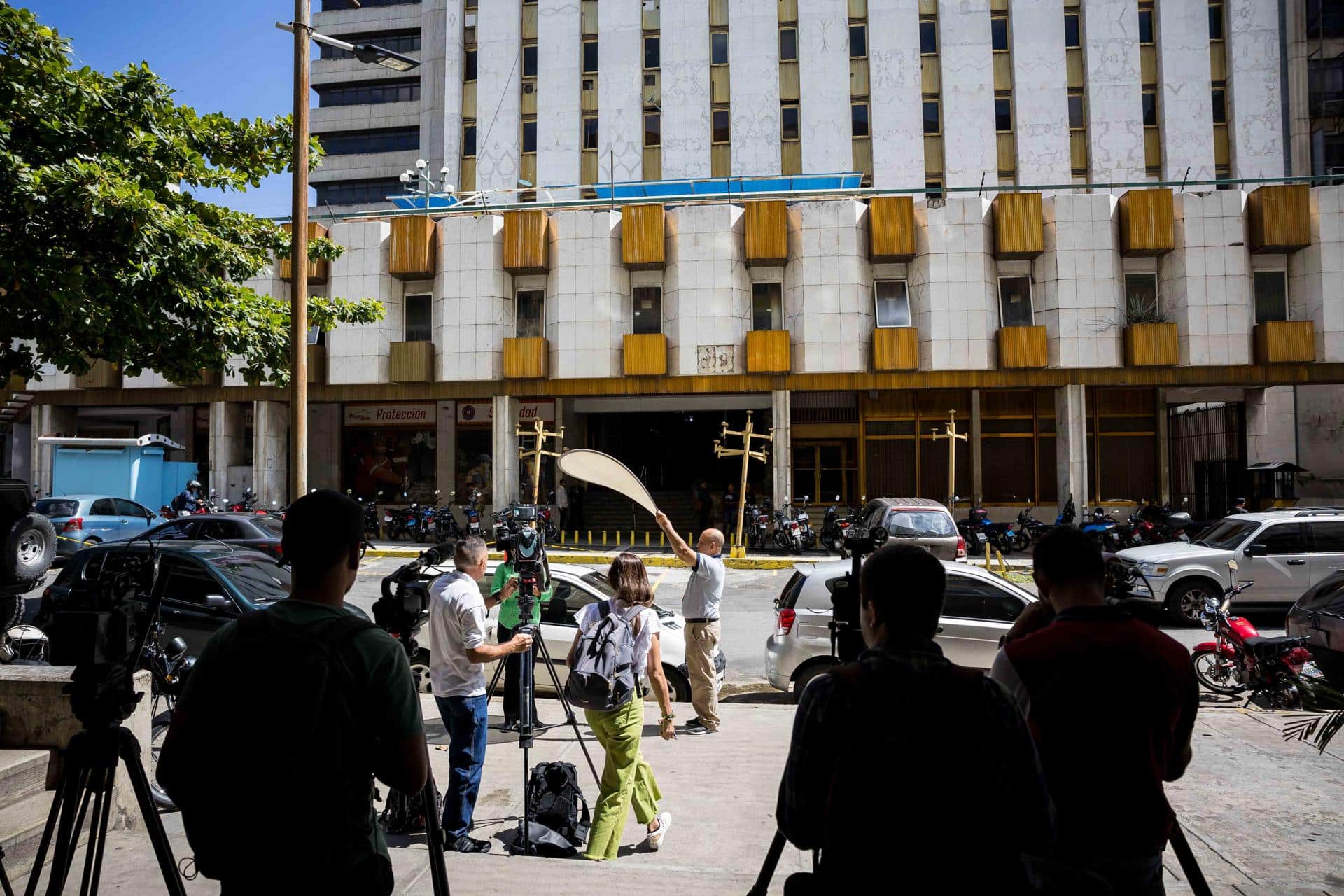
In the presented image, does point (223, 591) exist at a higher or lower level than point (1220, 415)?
lower

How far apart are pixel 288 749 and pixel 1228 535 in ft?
47.5

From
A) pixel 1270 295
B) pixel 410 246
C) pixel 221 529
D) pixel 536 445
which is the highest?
pixel 410 246

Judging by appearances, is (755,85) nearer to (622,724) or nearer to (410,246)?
(410,246)

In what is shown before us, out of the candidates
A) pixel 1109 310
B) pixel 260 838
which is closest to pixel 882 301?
pixel 1109 310

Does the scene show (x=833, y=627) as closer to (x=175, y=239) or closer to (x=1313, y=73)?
(x=175, y=239)

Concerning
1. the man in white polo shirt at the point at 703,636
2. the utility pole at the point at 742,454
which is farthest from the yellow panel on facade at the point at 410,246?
the man in white polo shirt at the point at 703,636

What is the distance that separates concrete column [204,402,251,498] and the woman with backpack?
25.0 meters

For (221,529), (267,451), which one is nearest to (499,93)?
(267,451)

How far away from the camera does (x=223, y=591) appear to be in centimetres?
854

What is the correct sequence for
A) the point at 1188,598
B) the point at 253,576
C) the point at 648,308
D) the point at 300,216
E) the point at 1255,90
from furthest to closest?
the point at 1255,90
the point at 648,308
the point at 1188,598
the point at 300,216
the point at 253,576

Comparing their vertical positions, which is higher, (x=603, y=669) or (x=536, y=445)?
(x=536, y=445)

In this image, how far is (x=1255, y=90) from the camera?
103 feet

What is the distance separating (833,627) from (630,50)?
34674 millimetres

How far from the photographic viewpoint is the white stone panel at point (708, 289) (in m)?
24.5
